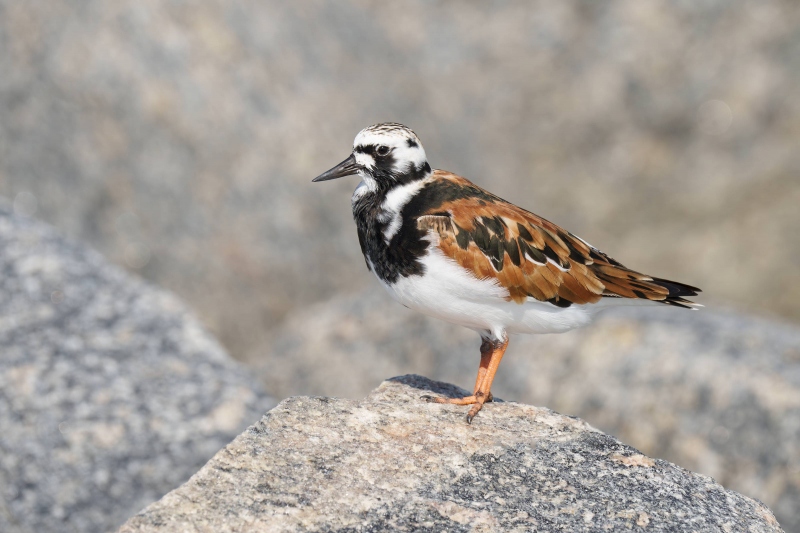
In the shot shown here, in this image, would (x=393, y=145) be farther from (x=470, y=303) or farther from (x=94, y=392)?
(x=94, y=392)

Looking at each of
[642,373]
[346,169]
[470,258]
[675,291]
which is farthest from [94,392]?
[642,373]

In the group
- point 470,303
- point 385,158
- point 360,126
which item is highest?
point 360,126

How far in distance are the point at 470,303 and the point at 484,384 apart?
62 cm

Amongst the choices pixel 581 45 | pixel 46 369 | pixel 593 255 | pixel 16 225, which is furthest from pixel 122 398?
pixel 581 45

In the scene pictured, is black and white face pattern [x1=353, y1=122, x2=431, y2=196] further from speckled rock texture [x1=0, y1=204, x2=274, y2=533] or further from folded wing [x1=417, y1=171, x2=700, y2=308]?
speckled rock texture [x1=0, y1=204, x2=274, y2=533]

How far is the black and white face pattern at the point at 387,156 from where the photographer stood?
22.0 ft

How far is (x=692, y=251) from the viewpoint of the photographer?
55.1 feet

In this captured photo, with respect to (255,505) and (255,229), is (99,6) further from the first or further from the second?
(255,505)

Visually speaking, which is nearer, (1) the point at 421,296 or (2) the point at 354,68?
(1) the point at 421,296

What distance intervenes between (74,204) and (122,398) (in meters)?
5.14

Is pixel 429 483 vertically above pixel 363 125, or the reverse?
pixel 363 125

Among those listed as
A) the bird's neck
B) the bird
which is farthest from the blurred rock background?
the bird's neck

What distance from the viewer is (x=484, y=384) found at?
22.3ft

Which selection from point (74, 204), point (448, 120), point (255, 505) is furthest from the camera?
point (448, 120)
